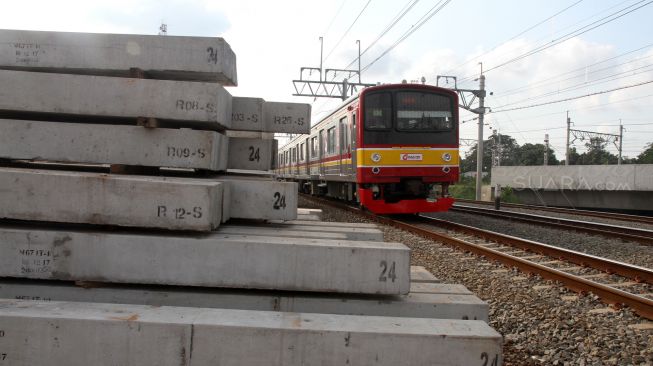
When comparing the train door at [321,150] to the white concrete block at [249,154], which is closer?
the white concrete block at [249,154]

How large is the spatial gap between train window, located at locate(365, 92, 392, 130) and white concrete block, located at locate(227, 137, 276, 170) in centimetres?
789

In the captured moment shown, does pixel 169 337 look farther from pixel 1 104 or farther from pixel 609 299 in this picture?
pixel 609 299

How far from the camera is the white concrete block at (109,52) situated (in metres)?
3.15

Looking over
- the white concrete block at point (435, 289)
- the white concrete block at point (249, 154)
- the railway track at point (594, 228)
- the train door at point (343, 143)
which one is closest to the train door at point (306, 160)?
the train door at point (343, 143)

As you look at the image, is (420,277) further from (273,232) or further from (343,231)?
(273,232)

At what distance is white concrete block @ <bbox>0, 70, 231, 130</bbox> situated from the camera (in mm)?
3061

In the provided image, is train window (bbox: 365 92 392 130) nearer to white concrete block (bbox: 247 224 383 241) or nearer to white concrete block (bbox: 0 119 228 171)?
white concrete block (bbox: 247 224 383 241)

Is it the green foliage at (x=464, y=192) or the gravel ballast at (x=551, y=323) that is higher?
the green foliage at (x=464, y=192)

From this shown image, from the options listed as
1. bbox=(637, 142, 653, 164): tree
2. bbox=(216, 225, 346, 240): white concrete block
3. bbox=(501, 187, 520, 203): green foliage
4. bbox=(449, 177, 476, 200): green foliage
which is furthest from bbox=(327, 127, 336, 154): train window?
bbox=(637, 142, 653, 164): tree

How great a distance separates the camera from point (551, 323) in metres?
4.15

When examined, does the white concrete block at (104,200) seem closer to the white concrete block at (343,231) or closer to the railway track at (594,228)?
the white concrete block at (343,231)

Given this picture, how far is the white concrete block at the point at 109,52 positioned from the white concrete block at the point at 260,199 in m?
0.76

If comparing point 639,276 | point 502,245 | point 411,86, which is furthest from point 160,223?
point 411,86

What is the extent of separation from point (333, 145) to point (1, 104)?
11930 millimetres
